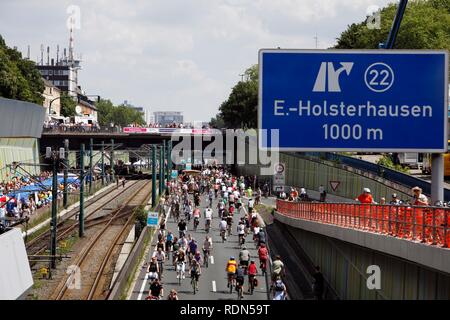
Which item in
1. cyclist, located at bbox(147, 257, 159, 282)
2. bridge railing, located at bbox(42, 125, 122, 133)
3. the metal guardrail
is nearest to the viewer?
cyclist, located at bbox(147, 257, 159, 282)

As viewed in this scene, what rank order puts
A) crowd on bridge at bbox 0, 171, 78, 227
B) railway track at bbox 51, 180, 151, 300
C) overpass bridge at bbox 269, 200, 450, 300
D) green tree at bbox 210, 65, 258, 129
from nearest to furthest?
overpass bridge at bbox 269, 200, 450, 300, railway track at bbox 51, 180, 151, 300, crowd on bridge at bbox 0, 171, 78, 227, green tree at bbox 210, 65, 258, 129

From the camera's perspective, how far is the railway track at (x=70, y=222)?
145ft

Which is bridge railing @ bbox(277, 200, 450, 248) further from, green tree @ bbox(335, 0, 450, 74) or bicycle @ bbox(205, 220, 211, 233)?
→ green tree @ bbox(335, 0, 450, 74)

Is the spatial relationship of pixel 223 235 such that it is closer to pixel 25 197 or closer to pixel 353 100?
pixel 25 197

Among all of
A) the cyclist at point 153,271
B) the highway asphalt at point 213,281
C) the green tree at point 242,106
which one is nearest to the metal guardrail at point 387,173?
the highway asphalt at point 213,281

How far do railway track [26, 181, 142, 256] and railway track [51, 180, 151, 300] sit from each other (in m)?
1.75

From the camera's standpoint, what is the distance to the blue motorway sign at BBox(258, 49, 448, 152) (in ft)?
37.6

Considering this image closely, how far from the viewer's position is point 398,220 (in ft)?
55.0

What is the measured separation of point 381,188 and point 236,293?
71.4 ft

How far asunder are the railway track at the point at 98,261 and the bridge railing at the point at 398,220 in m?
9.97

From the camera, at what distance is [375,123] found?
457 inches

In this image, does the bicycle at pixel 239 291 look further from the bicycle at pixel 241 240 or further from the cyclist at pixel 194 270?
the bicycle at pixel 241 240

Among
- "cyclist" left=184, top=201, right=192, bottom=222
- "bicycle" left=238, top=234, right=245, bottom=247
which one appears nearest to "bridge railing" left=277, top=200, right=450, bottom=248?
"bicycle" left=238, top=234, right=245, bottom=247
